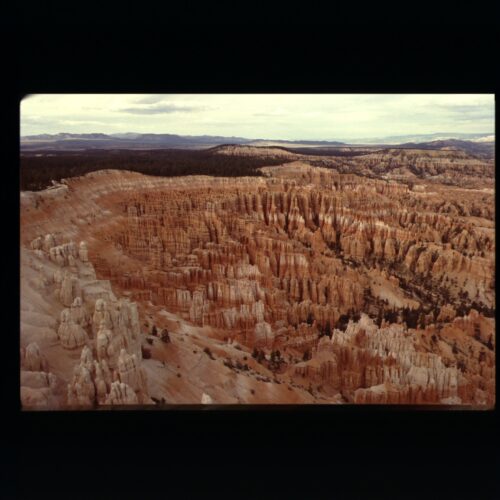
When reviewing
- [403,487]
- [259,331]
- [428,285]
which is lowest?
[403,487]

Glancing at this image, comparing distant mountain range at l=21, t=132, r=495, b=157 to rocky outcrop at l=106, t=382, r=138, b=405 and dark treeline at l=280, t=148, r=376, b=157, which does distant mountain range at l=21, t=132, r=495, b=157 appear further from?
rocky outcrop at l=106, t=382, r=138, b=405

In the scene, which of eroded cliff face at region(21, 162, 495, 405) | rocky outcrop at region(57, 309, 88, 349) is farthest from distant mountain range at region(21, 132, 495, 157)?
rocky outcrop at region(57, 309, 88, 349)
